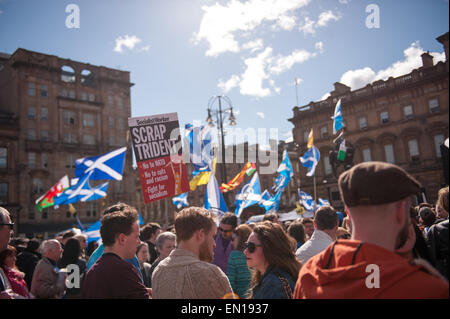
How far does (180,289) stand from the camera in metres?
2.79

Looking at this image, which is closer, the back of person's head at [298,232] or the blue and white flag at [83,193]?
the back of person's head at [298,232]

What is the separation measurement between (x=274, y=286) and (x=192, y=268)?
0.74m

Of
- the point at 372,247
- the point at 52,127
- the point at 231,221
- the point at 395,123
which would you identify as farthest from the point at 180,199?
the point at 52,127

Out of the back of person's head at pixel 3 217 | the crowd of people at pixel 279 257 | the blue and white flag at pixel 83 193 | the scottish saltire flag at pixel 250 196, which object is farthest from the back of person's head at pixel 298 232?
the blue and white flag at pixel 83 193

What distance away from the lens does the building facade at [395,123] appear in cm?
3120

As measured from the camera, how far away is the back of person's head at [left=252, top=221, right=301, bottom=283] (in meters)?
3.28

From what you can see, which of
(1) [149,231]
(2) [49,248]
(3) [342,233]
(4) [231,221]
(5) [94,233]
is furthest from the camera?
(5) [94,233]

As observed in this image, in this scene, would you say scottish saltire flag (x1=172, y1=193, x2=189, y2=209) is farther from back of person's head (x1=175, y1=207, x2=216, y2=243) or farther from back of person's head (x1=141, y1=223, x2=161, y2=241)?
back of person's head (x1=175, y1=207, x2=216, y2=243)

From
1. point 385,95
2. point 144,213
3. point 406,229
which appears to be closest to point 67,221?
point 144,213

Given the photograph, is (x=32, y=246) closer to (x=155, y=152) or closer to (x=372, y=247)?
(x=155, y=152)

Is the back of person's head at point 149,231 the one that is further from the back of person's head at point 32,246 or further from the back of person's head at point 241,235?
the back of person's head at point 241,235

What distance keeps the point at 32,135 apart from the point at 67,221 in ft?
39.4

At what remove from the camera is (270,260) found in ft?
10.9

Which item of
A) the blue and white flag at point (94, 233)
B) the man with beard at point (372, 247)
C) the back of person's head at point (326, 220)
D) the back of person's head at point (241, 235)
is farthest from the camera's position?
the blue and white flag at point (94, 233)
